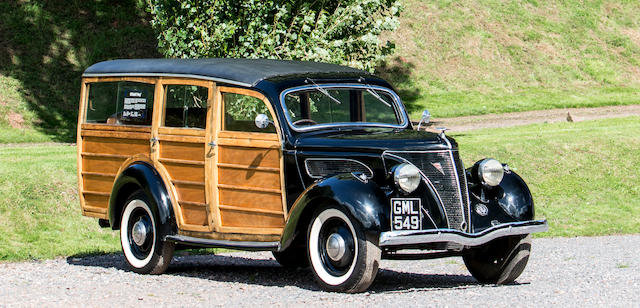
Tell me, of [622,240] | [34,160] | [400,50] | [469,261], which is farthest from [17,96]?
[469,261]

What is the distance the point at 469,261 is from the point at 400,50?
80.7 ft

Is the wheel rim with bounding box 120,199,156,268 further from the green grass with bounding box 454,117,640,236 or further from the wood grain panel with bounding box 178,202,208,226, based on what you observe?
the green grass with bounding box 454,117,640,236

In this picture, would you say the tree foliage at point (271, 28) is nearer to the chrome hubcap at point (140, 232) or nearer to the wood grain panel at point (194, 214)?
the chrome hubcap at point (140, 232)

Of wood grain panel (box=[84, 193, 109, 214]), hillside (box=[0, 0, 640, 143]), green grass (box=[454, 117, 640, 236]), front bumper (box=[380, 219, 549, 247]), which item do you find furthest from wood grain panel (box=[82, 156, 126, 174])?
hillside (box=[0, 0, 640, 143])

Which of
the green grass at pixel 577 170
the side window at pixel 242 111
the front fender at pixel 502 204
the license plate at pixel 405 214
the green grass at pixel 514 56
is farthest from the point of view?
the green grass at pixel 514 56

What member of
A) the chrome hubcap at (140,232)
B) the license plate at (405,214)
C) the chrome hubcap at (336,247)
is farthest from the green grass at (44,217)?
the license plate at (405,214)

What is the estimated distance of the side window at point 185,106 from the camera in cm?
915

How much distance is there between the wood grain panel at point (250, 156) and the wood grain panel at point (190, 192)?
43 cm

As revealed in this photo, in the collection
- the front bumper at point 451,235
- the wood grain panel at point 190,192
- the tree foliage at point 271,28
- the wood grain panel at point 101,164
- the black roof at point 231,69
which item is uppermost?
the tree foliage at point 271,28

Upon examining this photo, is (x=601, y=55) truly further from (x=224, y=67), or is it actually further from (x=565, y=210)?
(x=224, y=67)

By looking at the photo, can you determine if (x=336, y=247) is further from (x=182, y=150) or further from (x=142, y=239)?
(x=142, y=239)

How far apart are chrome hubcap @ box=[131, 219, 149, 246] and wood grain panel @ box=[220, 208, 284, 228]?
40.5 inches

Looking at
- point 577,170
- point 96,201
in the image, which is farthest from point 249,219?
point 577,170

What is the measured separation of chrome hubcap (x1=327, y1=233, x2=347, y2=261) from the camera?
769 cm
